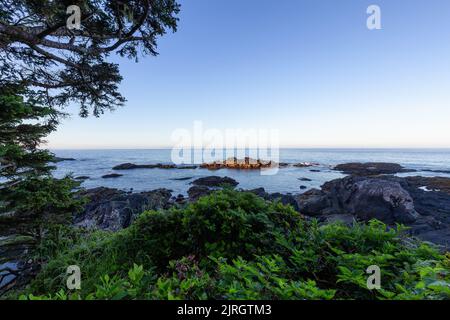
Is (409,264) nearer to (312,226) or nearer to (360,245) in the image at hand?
(360,245)

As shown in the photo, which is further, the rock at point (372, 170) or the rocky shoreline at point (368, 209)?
the rock at point (372, 170)

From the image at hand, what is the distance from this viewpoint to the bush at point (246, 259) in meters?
1.67

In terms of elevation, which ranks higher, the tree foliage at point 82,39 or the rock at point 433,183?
the tree foliage at point 82,39

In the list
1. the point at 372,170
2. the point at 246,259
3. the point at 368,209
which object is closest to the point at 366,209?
the point at 368,209

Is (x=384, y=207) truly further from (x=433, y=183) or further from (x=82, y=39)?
(x=433, y=183)

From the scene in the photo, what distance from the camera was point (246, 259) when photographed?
2775 millimetres

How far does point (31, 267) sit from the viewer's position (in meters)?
5.11

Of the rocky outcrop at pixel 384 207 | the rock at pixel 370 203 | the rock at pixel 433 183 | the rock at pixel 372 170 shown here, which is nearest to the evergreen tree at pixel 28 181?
the rocky outcrop at pixel 384 207

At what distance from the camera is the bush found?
5.49 feet

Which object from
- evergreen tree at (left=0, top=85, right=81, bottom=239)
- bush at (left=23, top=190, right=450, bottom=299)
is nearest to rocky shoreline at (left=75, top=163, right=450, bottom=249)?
evergreen tree at (left=0, top=85, right=81, bottom=239)

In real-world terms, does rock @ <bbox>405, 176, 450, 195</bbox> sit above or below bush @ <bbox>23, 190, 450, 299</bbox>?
below

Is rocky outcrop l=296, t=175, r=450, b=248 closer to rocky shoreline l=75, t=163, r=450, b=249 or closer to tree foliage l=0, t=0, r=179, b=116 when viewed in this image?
rocky shoreline l=75, t=163, r=450, b=249

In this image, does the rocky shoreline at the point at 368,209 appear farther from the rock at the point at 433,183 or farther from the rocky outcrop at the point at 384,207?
the rock at the point at 433,183
